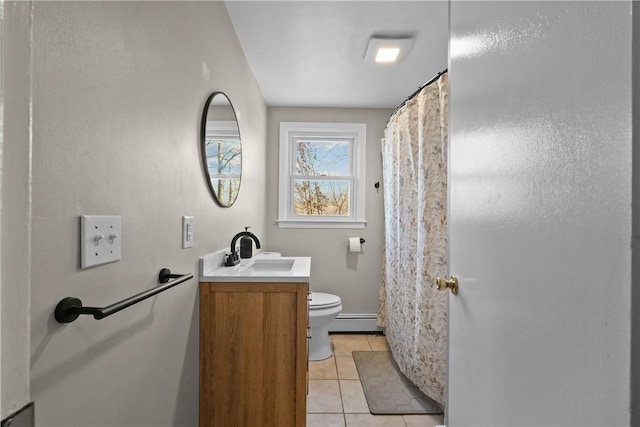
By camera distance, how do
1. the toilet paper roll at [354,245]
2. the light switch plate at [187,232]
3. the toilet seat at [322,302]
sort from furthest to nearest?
the toilet paper roll at [354,245] < the toilet seat at [322,302] < the light switch plate at [187,232]

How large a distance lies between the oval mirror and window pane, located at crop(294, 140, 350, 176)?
1404 millimetres

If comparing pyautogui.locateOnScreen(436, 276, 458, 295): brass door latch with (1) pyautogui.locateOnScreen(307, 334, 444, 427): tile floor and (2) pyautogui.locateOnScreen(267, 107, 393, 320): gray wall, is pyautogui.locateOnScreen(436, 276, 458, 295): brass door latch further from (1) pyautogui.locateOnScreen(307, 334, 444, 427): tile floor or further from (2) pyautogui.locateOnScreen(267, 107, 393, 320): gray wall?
(2) pyautogui.locateOnScreen(267, 107, 393, 320): gray wall

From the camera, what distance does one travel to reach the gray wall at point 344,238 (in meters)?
3.44

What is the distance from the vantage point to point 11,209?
39cm

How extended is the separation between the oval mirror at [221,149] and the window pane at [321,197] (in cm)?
136

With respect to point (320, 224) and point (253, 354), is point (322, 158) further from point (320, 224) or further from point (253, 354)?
point (253, 354)

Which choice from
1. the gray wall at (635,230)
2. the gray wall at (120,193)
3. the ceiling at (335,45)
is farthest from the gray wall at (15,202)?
the ceiling at (335,45)

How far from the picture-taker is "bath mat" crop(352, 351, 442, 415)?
2084mm

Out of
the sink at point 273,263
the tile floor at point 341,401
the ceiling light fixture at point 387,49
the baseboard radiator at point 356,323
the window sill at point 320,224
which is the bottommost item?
the tile floor at point 341,401

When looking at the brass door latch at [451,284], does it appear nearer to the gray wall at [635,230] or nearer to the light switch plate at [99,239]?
the gray wall at [635,230]

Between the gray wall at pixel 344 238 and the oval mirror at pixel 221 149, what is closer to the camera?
the oval mirror at pixel 221 149

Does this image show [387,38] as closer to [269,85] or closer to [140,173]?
[269,85]

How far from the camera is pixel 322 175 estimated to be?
354 cm

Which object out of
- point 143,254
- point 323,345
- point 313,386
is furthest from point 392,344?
point 143,254
